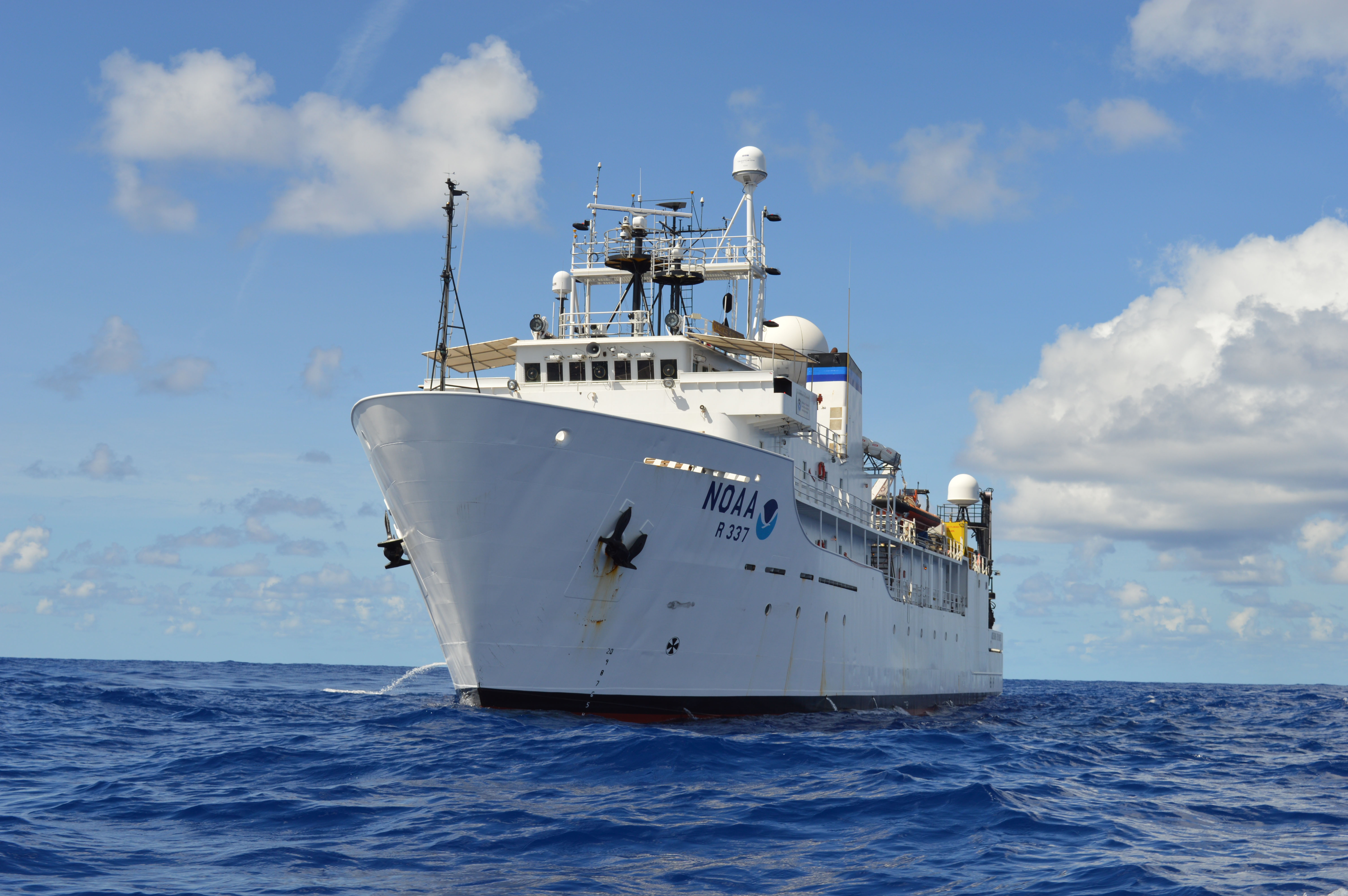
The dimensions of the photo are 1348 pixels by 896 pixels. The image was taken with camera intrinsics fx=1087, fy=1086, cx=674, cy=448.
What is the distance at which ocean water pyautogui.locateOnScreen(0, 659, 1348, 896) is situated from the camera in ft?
32.9

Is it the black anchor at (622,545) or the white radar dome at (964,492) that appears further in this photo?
the white radar dome at (964,492)

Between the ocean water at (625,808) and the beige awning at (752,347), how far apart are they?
8820 millimetres

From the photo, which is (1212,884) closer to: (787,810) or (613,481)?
(787,810)

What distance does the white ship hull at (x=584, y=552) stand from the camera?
1977 cm

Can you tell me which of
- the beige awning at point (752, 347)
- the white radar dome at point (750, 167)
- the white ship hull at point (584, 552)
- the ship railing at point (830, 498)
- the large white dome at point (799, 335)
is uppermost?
the white radar dome at point (750, 167)

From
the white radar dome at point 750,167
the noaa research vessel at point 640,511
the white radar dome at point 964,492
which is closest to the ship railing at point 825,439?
the noaa research vessel at point 640,511

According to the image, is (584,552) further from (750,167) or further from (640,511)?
(750,167)

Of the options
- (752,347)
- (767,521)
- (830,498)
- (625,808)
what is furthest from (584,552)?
(830,498)

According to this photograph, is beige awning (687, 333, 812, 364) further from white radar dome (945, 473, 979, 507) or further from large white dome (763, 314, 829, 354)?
white radar dome (945, 473, 979, 507)

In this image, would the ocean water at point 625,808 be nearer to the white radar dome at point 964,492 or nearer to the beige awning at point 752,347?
the beige awning at point 752,347

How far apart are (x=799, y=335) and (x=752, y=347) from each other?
10.4 m

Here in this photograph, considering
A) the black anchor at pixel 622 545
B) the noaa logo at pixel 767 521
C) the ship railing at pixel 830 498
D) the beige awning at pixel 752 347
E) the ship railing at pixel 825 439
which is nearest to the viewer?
the black anchor at pixel 622 545

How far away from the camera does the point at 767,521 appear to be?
77.4 feet

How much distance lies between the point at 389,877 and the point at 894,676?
25.6 meters
